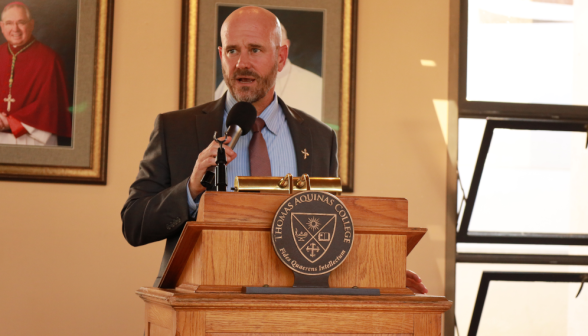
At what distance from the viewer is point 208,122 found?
193 centimetres

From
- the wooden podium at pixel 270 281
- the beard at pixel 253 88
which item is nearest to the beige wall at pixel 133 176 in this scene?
the beard at pixel 253 88

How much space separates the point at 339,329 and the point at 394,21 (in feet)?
8.03

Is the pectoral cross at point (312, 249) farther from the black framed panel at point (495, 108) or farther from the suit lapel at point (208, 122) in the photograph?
the black framed panel at point (495, 108)

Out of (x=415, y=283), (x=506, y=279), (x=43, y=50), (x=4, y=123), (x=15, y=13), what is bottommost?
(x=506, y=279)

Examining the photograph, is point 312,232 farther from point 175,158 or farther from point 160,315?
point 175,158

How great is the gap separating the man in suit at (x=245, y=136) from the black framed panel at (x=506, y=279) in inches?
69.4

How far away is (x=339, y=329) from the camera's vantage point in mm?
1096

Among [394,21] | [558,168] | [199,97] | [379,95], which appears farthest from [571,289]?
[199,97]

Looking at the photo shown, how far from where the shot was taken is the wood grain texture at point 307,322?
3.46ft

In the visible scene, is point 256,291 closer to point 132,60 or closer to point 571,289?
point 132,60

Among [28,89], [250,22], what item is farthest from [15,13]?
[250,22]

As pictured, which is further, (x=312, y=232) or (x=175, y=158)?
(x=175, y=158)

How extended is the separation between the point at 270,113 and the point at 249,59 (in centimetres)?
21

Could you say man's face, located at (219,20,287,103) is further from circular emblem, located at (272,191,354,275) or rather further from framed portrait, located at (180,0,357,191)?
framed portrait, located at (180,0,357,191)
